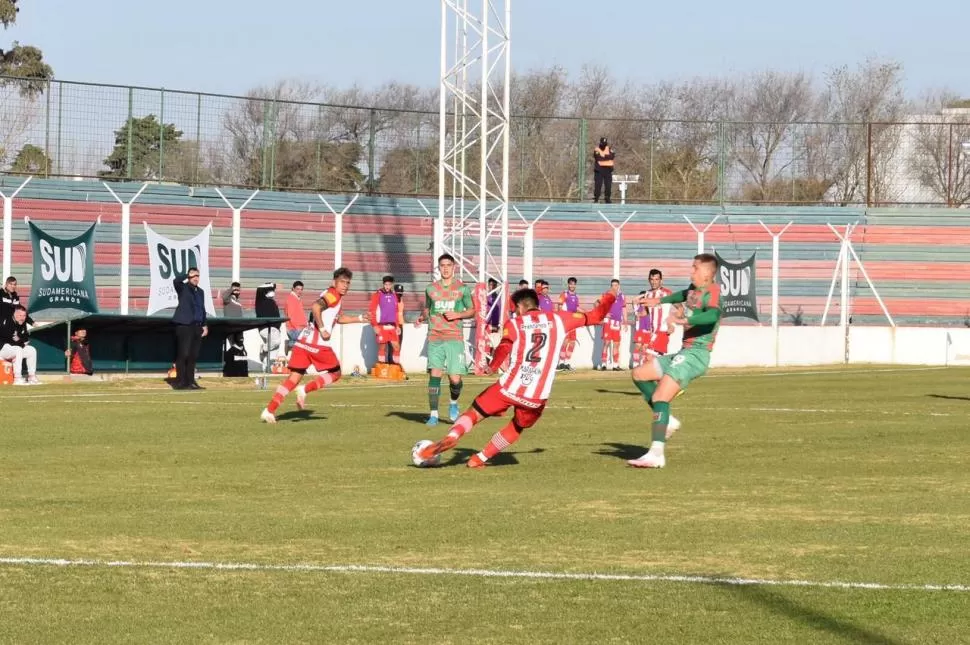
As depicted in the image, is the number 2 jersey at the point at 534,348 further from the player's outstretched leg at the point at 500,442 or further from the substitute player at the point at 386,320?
the substitute player at the point at 386,320

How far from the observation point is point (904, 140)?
54406 mm

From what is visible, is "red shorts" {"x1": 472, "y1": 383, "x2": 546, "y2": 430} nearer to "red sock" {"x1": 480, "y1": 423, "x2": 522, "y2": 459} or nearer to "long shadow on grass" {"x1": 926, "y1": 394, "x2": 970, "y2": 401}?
"red sock" {"x1": 480, "y1": 423, "x2": 522, "y2": 459}

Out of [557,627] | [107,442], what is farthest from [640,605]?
[107,442]

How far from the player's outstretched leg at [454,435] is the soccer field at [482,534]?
0.27 m

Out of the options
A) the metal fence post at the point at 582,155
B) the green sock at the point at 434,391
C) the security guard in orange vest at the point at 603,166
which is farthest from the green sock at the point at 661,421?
the metal fence post at the point at 582,155

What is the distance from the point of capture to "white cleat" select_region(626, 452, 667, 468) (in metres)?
13.5

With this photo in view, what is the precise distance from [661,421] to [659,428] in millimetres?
67

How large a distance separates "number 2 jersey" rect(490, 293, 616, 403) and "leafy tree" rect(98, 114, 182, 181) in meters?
26.2

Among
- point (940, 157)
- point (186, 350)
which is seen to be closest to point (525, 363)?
point (186, 350)

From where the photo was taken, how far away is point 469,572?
26.8ft

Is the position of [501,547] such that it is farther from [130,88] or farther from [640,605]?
[130,88]

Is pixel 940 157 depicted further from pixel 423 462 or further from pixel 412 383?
pixel 423 462

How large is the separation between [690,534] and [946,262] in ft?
129

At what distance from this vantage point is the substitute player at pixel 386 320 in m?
32.6
